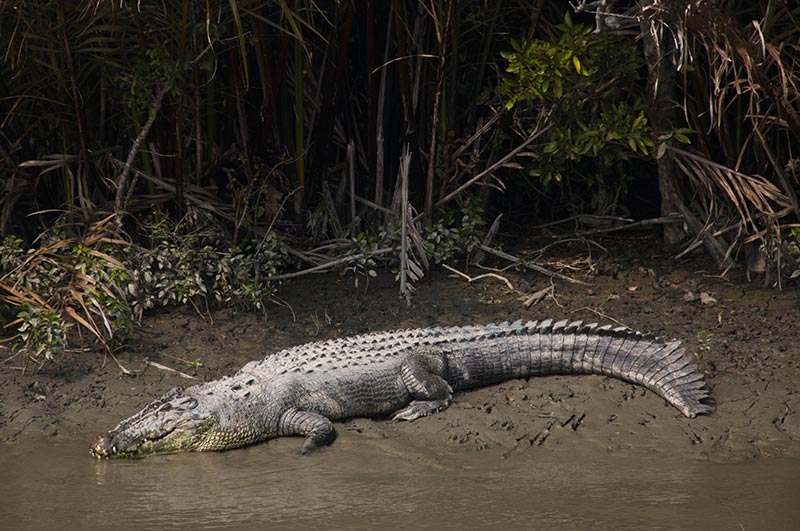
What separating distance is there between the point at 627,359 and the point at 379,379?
4.44 ft

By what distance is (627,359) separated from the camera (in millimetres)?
5645

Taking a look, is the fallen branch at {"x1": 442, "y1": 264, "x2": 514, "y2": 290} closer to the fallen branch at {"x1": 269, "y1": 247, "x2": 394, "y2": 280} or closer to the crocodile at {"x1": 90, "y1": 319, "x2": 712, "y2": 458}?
the fallen branch at {"x1": 269, "y1": 247, "x2": 394, "y2": 280}

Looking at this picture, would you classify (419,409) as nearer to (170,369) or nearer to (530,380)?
(530,380)

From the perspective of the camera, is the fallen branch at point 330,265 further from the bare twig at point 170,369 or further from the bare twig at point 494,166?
the bare twig at point 170,369

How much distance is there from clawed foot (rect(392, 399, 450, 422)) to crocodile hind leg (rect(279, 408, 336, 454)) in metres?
0.40

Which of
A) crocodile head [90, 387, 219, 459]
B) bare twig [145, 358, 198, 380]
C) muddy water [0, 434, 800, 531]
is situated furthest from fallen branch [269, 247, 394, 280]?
muddy water [0, 434, 800, 531]

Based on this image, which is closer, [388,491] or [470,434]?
[388,491]

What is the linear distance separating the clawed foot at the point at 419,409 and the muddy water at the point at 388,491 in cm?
36

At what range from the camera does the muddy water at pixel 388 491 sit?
14.0 ft

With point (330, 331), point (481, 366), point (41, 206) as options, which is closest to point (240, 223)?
point (330, 331)

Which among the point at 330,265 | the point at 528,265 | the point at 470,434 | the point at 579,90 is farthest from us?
the point at 528,265

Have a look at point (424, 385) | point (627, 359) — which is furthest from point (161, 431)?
point (627, 359)

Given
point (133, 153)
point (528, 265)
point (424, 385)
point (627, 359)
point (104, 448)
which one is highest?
point (133, 153)

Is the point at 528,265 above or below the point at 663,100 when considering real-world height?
below
